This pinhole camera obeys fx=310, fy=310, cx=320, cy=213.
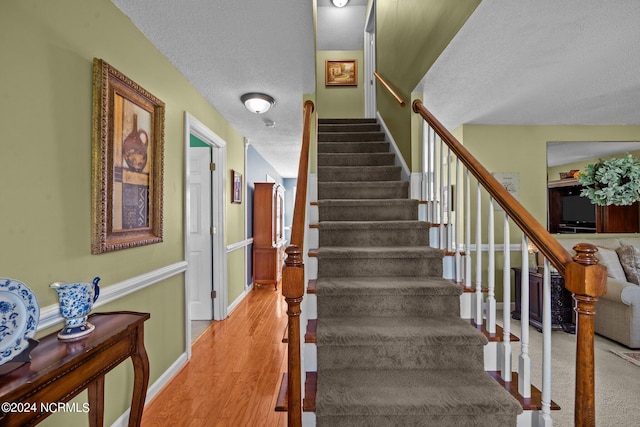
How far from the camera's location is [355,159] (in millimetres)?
3416

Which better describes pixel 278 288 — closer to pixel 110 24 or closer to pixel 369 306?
pixel 369 306

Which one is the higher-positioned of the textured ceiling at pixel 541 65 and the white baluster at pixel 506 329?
the textured ceiling at pixel 541 65

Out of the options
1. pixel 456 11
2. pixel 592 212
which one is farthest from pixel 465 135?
pixel 456 11

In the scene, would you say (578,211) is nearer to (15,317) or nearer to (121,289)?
(121,289)

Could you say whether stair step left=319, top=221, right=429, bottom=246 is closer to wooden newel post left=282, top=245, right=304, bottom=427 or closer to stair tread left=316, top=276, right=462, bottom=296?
stair tread left=316, top=276, right=462, bottom=296

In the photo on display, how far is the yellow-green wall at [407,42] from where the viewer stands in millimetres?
1935

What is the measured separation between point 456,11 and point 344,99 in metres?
4.46

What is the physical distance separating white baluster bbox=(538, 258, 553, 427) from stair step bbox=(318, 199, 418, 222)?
1.36 metres

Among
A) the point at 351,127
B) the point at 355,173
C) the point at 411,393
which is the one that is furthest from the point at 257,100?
the point at 411,393

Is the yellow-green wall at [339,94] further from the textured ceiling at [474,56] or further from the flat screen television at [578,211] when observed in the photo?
the flat screen television at [578,211]

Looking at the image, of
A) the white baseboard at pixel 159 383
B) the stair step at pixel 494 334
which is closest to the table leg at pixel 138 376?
the white baseboard at pixel 159 383

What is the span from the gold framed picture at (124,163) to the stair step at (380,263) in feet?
3.84

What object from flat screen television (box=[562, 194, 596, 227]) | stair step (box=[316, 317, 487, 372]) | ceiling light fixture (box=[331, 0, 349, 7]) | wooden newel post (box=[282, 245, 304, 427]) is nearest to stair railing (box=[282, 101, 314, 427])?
wooden newel post (box=[282, 245, 304, 427])

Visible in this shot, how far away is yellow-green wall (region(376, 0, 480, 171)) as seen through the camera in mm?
1935
